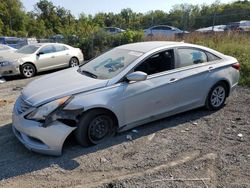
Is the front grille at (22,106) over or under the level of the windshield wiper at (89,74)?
under

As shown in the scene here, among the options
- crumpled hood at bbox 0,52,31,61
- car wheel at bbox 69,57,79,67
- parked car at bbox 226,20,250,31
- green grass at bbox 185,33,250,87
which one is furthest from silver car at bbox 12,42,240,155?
parked car at bbox 226,20,250,31

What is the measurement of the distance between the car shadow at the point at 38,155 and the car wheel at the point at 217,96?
90 cm

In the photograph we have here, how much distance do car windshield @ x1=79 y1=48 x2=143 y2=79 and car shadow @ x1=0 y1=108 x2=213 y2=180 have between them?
3.58ft

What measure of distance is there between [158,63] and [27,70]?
7.62 meters

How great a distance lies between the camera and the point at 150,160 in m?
4.35

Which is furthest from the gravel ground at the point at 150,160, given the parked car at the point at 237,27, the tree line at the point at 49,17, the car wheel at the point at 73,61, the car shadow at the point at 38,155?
the tree line at the point at 49,17

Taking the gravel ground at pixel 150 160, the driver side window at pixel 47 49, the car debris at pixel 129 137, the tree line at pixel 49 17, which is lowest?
the gravel ground at pixel 150 160

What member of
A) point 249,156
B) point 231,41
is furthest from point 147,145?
point 231,41

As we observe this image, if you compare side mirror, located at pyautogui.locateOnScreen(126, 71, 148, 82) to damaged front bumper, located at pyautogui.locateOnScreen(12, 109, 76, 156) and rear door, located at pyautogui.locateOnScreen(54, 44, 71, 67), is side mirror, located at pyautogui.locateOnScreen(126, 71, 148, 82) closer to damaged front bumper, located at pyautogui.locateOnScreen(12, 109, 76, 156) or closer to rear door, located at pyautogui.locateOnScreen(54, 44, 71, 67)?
damaged front bumper, located at pyautogui.locateOnScreen(12, 109, 76, 156)

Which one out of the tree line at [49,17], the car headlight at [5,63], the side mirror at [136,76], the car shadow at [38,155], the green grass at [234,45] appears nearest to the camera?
the car shadow at [38,155]

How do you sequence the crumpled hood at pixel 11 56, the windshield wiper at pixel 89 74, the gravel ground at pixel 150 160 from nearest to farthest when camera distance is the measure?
the gravel ground at pixel 150 160 < the windshield wiper at pixel 89 74 < the crumpled hood at pixel 11 56

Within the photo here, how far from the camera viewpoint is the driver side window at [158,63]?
5230 millimetres

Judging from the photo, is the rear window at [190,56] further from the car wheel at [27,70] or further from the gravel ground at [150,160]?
the car wheel at [27,70]

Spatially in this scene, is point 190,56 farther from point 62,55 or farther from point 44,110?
point 62,55
